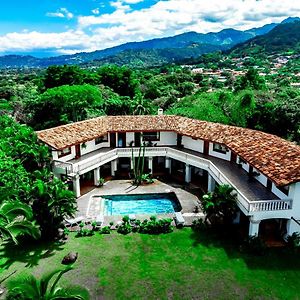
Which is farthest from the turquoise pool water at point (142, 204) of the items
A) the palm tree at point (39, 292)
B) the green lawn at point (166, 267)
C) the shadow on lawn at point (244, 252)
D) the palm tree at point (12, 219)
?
the palm tree at point (39, 292)

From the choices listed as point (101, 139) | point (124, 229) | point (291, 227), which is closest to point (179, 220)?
point (124, 229)

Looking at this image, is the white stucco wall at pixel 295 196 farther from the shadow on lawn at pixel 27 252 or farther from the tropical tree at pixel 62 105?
the tropical tree at pixel 62 105

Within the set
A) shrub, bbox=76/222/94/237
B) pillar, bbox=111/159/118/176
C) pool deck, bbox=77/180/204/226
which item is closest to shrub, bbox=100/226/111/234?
shrub, bbox=76/222/94/237

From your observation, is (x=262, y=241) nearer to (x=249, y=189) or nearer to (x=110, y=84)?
(x=249, y=189)

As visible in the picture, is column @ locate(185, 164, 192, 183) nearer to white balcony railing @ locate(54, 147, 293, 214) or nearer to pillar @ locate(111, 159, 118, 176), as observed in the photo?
white balcony railing @ locate(54, 147, 293, 214)

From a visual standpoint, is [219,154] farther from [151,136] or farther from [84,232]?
[84,232]

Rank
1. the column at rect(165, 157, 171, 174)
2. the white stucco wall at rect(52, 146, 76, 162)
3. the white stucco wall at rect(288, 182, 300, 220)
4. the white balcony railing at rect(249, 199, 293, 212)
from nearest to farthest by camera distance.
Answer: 1. the white stucco wall at rect(288, 182, 300, 220)
2. the white balcony railing at rect(249, 199, 293, 212)
3. the white stucco wall at rect(52, 146, 76, 162)
4. the column at rect(165, 157, 171, 174)

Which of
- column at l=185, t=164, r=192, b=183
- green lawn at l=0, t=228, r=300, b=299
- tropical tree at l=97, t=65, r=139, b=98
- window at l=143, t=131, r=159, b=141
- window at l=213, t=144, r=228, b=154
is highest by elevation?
tropical tree at l=97, t=65, r=139, b=98
